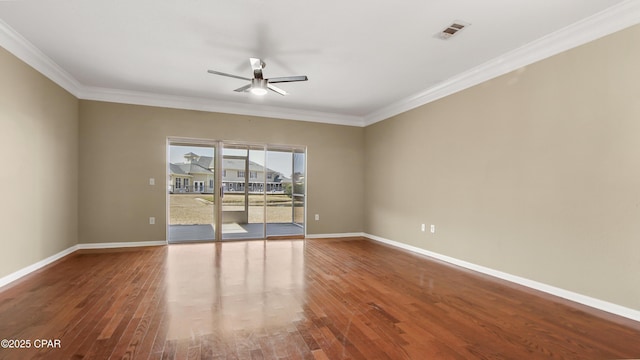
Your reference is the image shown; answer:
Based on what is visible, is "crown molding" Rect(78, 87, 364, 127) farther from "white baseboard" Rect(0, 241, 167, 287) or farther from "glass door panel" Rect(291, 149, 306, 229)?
"white baseboard" Rect(0, 241, 167, 287)

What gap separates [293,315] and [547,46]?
400 centimetres

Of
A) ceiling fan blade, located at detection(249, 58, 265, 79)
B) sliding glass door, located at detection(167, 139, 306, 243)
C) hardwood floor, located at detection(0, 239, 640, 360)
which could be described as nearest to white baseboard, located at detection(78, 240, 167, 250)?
sliding glass door, located at detection(167, 139, 306, 243)

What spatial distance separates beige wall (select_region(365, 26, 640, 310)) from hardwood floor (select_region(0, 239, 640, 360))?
425 millimetres

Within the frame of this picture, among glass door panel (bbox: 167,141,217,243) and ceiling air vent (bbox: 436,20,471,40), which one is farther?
glass door panel (bbox: 167,141,217,243)

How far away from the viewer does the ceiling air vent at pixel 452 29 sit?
3.03 metres

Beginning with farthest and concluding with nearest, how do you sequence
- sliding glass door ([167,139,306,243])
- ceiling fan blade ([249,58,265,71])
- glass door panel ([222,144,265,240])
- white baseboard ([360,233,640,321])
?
glass door panel ([222,144,265,240]) < sliding glass door ([167,139,306,243]) < ceiling fan blade ([249,58,265,71]) < white baseboard ([360,233,640,321])

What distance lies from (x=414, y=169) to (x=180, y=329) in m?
4.46

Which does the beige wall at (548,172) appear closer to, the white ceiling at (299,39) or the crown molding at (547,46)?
the crown molding at (547,46)

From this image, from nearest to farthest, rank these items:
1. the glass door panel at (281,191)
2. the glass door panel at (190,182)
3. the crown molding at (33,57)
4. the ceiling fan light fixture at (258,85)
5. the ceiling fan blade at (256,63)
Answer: the crown molding at (33,57) < the ceiling fan blade at (256,63) < the ceiling fan light fixture at (258,85) < the glass door panel at (190,182) < the glass door panel at (281,191)

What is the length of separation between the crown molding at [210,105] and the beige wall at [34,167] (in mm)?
507

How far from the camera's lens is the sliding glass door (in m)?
6.02

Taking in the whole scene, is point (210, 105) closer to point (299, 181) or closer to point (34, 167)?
point (299, 181)

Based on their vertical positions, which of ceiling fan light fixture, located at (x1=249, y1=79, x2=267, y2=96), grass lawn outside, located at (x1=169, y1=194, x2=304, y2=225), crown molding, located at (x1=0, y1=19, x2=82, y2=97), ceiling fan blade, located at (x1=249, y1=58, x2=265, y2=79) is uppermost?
crown molding, located at (x1=0, y1=19, x2=82, y2=97)

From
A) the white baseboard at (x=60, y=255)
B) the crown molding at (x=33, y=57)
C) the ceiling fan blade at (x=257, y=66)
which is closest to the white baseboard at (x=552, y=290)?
the ceiling fan blade at (x=257, y=66)
